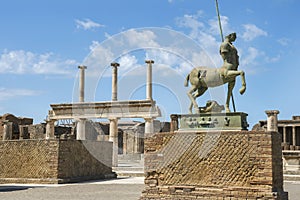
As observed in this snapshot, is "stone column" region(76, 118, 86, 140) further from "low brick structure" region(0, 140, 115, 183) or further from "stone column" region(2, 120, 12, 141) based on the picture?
"low brick structure" region(0, 140, 115, 183)

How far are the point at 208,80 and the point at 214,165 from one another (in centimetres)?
203

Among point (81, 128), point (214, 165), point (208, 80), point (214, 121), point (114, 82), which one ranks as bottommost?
point (214, 165)

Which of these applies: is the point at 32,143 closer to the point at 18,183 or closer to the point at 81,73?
the point at 18,183

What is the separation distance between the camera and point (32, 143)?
17.1 meters

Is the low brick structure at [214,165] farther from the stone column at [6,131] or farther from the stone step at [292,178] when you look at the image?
the stone column at [6,131]

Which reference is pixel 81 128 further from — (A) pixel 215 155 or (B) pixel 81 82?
(A) pixel 215 155

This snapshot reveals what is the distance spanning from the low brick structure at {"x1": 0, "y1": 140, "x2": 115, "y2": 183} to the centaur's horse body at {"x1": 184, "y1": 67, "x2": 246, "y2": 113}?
26.7 ft

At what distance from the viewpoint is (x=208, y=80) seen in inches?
392

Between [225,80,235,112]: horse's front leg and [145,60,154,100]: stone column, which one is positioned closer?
[225,80,235,112]: horse's front leg

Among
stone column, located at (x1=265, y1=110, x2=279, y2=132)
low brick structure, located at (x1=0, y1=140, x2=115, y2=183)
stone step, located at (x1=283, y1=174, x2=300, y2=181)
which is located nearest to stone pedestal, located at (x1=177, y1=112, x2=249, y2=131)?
low brick structure, located at (x1=0, y1=140, x2=115, y2=183)

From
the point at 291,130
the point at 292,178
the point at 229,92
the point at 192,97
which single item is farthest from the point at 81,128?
the point at 229,92

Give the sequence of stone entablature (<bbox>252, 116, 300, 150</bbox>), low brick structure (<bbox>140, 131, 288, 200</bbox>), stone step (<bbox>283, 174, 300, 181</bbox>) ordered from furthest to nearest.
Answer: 1. stone entablature (<bbox>252, 116, 300, 150</bbox>)
2. stone step (<bbox>283, 174, 300, 181</bbox>)
3. low brick structure (<bbox>140, 131, 288, 200</bbox>)

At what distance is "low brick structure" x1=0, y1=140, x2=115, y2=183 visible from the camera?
1654 centimetres

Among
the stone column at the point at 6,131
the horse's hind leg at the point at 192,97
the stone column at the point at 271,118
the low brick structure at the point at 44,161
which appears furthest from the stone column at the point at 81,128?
the horse's hind leg at the point at 192,97
